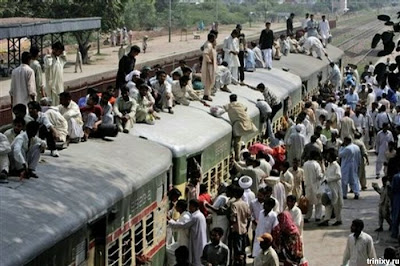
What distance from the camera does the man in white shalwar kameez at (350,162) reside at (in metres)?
17.0

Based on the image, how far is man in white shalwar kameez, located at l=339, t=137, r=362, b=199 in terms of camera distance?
16953 millimetres

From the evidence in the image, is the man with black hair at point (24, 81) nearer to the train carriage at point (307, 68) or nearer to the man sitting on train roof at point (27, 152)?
the man sitting on train roof at point (27, 152)

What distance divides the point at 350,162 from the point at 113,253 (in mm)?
8575

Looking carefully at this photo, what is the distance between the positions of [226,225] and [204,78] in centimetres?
549

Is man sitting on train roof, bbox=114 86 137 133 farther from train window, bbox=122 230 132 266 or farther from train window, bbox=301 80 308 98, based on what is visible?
train window, bbox=301 80 308 98

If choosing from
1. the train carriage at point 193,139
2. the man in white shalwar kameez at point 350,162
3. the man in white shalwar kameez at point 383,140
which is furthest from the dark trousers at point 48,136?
the man in white shalwar kameez at point 383,140

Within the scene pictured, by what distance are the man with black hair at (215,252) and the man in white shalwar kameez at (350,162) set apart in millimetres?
7179

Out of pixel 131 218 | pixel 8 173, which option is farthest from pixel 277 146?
pixel 8 173

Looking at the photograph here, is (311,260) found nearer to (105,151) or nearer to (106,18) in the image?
(105,151)

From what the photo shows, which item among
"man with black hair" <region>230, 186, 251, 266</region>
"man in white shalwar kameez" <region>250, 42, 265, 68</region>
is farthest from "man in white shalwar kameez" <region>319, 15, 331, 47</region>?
"man with black hair" <region>230, 186, 251, 266</region>

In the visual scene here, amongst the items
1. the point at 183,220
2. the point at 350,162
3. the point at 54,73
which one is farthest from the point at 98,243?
the point at 350,162

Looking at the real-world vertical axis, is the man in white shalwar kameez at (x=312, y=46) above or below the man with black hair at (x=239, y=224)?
above

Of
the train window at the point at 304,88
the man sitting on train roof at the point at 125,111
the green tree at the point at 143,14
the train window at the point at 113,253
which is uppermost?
the man sitting on train roof at the point at 125,111

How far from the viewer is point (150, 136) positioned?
12398mm
